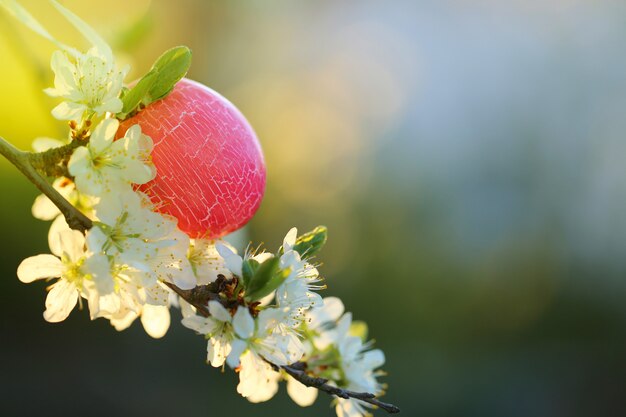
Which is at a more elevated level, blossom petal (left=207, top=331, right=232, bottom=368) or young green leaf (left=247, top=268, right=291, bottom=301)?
young green leaf (left=247, top=268, right=291, bottom=301)

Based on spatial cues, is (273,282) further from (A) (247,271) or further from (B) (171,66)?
(B) (171,66)

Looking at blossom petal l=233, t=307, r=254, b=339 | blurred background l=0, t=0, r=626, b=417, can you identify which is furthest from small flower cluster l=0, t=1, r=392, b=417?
blurred background l=0, t=0, r=626, b=417

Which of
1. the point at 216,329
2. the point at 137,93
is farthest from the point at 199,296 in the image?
the point at 137,93

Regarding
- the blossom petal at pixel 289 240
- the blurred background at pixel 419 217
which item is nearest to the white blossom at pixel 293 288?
the blossom petal at pixel 289 240

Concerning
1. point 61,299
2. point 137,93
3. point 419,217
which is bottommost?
point 61,299

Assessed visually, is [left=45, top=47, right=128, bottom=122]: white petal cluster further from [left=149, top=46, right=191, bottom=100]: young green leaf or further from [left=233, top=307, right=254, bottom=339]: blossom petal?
[left=233, top=307, right=254, bottom=339]: blossom petal

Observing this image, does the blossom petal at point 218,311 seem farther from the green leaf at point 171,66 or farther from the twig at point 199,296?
the green leaf at point 171,66

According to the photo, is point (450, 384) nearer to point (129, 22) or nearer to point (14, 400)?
point (14, 400)
